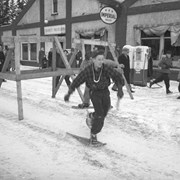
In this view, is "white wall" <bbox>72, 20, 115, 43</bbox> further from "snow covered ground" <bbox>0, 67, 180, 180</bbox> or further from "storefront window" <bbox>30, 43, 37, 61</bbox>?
"snow covered ground" <bbox>0, 67, 180, 180</bbox>

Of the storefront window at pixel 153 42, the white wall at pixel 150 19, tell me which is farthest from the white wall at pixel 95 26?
the storefront window at pixel 153 42

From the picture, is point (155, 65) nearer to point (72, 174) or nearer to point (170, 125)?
point (170, 125)

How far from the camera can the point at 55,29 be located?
2008cm

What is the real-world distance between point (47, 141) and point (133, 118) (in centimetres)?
227

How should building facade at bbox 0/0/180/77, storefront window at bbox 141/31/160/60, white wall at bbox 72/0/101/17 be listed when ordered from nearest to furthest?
1. building facade at bbox 0/0/180/77
2. storefront window at bbox 141/31/160/60
3. white wall at bbox 72/0/101/17

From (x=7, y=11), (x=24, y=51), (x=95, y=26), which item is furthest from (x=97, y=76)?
(x=7, y=11)

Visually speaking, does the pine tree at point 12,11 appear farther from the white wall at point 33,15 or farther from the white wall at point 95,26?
the white wall at point 95,26

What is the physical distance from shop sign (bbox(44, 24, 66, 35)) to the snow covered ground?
41.2ft

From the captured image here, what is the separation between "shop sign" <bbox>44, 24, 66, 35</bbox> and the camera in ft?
63.6

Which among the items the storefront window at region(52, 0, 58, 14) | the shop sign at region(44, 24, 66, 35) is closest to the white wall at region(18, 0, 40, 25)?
the shop sign at region(44, 24, 66, 35)

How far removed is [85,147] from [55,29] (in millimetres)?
16635

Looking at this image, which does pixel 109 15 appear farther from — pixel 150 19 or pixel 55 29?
pixel 55 29

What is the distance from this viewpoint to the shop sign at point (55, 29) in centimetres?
1939

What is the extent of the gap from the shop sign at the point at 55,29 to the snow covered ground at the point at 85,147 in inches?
494
